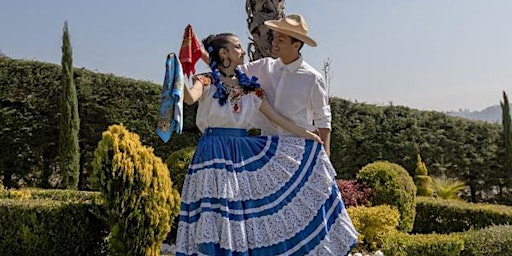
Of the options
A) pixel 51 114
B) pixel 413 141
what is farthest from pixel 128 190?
pixel 413 141

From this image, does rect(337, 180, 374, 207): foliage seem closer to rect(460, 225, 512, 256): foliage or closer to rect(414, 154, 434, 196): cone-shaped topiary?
rect(460, 225, 512, 256): foliage

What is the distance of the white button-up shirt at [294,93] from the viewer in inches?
111

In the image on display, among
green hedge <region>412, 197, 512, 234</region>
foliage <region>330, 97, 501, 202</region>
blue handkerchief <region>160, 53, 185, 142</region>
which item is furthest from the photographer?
foliage <region>330, 97, 501, 202</region>

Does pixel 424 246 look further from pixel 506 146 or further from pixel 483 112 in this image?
pixel 483 112

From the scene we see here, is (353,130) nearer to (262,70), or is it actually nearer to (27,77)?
(27,77)

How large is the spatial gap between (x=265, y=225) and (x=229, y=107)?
0.59 m

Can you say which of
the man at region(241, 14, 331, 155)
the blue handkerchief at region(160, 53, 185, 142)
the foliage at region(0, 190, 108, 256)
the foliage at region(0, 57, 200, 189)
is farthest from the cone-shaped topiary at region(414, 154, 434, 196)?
the blue handkerchief at region(160, 53, 185, 142)

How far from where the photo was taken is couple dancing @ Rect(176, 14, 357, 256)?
101 inches

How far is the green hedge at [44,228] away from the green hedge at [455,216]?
14.8ft

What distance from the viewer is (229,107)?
2.71 meters

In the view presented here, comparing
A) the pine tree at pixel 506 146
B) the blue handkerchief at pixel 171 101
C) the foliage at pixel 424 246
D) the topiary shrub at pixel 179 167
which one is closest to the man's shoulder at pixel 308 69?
the blue handkerchief at pixel 171 101

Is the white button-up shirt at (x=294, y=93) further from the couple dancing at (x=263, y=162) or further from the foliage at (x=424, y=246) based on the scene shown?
the foliage at (x=424, y=246)

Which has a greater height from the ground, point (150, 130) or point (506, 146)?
point (150, 130)

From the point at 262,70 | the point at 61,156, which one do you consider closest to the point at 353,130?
the point at 61,156
